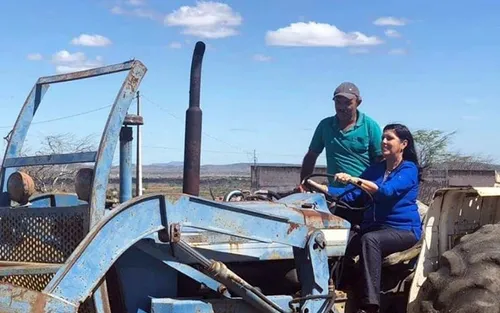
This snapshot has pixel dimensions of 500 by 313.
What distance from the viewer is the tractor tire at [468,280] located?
17.8 feet

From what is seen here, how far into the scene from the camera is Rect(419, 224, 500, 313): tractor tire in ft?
17.8

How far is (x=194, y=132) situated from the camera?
648 cm

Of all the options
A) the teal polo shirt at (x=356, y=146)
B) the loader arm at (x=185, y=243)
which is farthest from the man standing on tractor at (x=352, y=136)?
the loader arm at (x=185, y=243)

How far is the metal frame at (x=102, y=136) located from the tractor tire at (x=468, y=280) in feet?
7.82

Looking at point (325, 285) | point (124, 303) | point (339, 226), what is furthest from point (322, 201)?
point (124, 303)

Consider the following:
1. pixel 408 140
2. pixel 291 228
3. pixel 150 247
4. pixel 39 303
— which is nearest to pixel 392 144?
pixel 408 140

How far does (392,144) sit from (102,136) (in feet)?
7.68

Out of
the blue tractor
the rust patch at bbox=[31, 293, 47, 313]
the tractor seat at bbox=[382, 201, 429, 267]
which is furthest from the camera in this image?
the tractor seat at bbox=[382, 201, 429, 267]

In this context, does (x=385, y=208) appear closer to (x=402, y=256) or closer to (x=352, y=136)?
(x=402, y=256)

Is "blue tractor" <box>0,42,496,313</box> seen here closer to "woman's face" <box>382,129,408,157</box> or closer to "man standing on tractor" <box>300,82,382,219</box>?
"woman's face" <box>382,129,408,157</box>

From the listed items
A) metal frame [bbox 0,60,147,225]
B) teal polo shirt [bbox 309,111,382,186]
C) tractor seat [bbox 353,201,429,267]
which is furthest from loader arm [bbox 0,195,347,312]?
teal polo shirt [bbox 309,111,382,186]

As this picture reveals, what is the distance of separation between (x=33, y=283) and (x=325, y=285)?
73.2 inches

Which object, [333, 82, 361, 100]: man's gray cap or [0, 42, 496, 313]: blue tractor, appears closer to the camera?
[0, 42, 496, 313]: blue tractor

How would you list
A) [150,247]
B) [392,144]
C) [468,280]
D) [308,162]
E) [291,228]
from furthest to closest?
[308,162], [392,144], [468,280], [291,228], [150,247]
